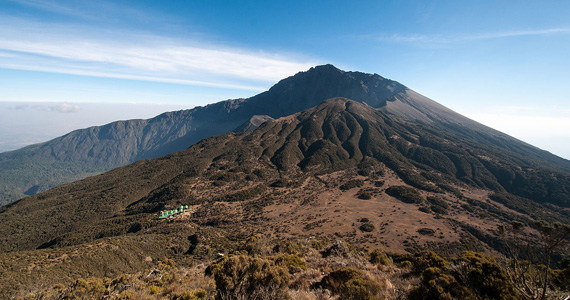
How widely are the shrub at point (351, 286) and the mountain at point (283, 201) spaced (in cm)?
4543

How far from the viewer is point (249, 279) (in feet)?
49.6

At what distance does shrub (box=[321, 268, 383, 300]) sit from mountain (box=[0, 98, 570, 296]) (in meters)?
45.4

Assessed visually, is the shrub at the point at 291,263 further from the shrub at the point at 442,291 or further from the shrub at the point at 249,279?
the shrub at the point at 442,291

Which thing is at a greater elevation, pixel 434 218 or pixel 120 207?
pixel 434 218

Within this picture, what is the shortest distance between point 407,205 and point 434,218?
11.6m

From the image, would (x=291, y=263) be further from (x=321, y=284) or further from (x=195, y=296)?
(x=195, y=296)

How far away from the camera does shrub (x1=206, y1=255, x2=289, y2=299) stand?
13732mm

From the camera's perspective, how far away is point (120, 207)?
96250 mm

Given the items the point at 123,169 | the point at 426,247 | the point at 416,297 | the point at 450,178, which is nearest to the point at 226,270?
the point at 416,297

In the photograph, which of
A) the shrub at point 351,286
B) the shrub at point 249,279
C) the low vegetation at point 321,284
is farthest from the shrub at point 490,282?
the shrub at point 249,279

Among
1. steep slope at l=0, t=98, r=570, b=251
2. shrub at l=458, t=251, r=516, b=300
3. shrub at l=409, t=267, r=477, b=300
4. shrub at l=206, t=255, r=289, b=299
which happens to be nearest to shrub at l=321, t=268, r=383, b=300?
shrub at l=409, t=267, r=477, b=300

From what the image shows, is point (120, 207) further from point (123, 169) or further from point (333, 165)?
point (333, 165)

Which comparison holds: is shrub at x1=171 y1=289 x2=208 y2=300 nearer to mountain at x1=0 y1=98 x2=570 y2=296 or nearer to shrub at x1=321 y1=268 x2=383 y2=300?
shrub at x1=321 y1=268 x2=383 y2=300

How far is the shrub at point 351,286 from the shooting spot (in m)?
13.1
